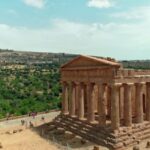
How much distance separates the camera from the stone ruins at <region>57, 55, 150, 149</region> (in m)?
36.1

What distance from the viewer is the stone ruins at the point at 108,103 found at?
36094 mm

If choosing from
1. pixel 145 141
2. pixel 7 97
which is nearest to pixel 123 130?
pixel 145 141

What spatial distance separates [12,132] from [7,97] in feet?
153

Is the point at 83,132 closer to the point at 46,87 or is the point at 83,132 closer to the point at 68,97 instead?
the point at 68,97

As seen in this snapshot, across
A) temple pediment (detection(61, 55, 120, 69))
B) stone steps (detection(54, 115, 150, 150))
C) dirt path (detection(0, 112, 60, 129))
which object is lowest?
dirt path (detection(0, 112, 60, 129))

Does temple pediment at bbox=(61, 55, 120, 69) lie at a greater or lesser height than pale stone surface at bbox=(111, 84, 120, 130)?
greater

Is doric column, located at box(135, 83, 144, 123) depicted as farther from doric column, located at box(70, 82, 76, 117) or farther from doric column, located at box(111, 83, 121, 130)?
doric column, located at box(70, 82, 76, 117)

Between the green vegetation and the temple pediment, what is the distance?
80.2 ft

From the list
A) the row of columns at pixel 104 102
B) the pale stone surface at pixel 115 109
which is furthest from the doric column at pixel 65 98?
the pale stone surface at pixel 115 109

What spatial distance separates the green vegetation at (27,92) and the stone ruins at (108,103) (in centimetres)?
2374

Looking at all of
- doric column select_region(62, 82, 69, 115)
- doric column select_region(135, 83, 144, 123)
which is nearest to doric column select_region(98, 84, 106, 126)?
doric column select_region(135, 83, 144, 123)

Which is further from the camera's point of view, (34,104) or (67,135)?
(34,104)

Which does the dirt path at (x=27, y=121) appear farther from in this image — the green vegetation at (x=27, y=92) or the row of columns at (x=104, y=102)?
the row of columns at (x=104, y=102)

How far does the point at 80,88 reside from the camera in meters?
41.9
